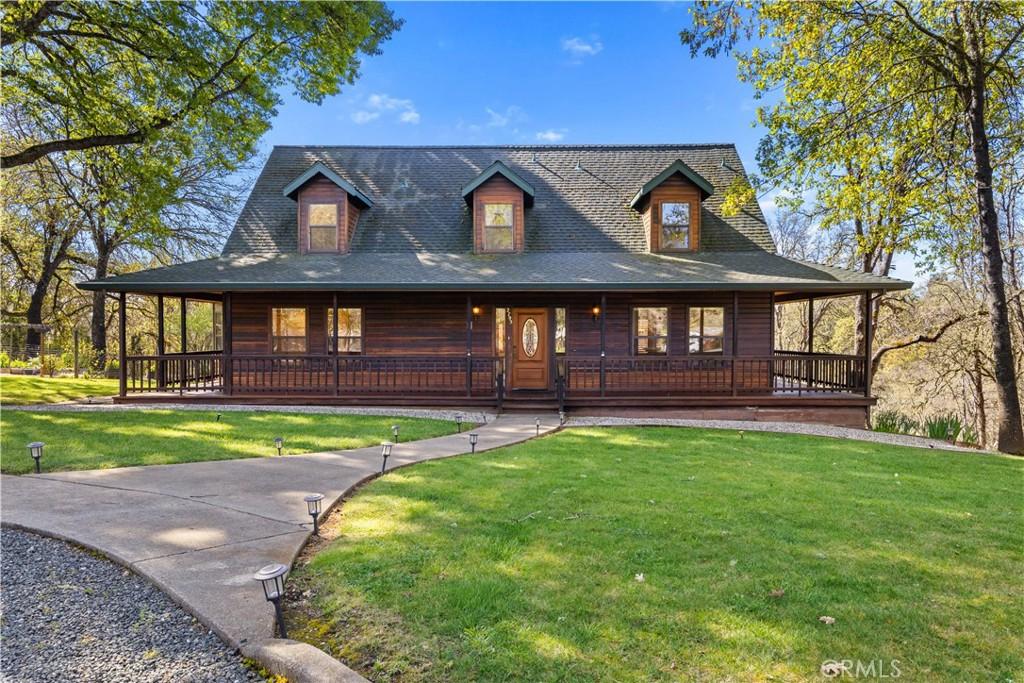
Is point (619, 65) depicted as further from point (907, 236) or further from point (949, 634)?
point (949, 634)

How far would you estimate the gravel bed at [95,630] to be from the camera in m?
2.64

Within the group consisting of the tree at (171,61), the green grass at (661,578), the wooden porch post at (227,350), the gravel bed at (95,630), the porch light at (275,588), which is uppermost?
the tree at (171,61)

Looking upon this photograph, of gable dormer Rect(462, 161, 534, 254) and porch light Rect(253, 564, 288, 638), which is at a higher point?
gable dormer Rect(462, 161, 534, 254)

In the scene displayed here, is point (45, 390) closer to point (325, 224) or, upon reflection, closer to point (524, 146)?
point (325, 224)

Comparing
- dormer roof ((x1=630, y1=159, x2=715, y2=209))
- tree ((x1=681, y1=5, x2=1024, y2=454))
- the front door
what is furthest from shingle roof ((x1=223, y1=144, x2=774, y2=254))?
tree ((x1=681, y1=5, x2=1024, y2=454))

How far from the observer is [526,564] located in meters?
3.70

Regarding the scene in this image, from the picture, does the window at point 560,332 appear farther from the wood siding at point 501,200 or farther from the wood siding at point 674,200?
the wood siding at point 674,200

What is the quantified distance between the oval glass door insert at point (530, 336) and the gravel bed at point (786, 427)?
292 centimetres

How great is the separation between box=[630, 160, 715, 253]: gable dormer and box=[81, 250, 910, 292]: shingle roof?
48 cm

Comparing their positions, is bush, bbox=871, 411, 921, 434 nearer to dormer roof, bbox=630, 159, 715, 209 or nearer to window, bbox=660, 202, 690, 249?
window, bbox=660, 202, 690, 249

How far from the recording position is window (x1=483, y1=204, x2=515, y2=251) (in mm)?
14602

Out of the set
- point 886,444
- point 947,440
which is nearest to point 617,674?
point 886,444

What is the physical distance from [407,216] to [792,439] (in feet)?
40.4

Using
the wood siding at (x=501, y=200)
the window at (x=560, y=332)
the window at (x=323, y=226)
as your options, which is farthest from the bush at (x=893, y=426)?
the window at (x=323, y=226)
